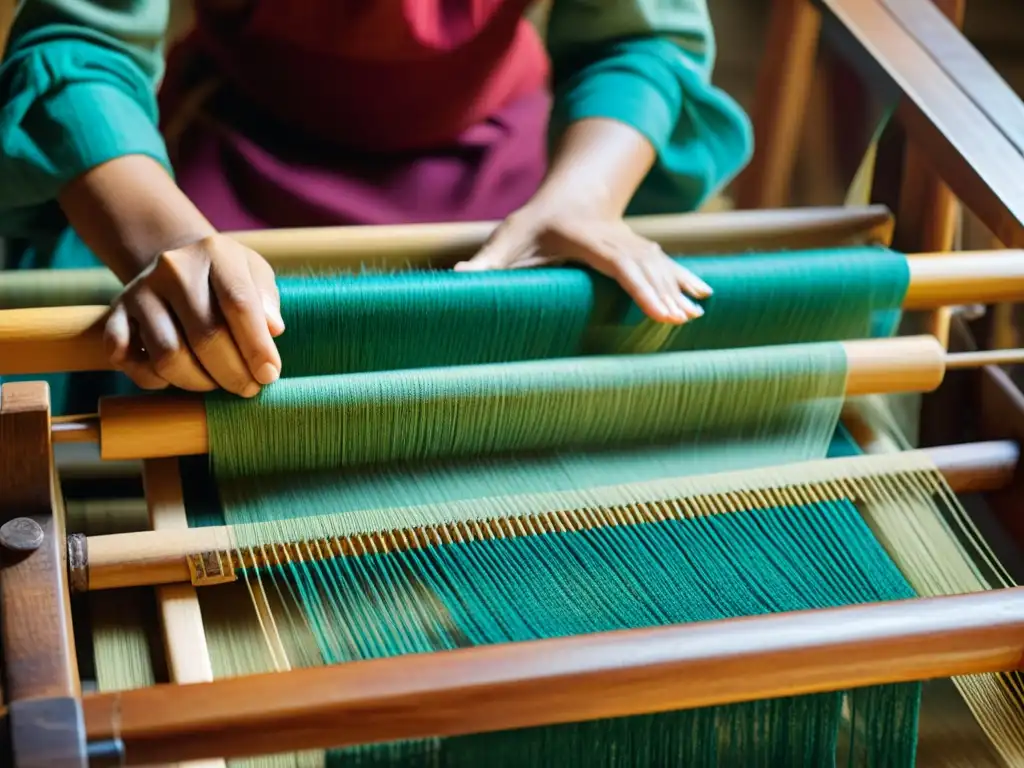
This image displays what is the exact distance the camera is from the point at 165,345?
60 centimetres

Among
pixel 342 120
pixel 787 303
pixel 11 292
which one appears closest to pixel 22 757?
pixel 11 292

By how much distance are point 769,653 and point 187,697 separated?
260 mm

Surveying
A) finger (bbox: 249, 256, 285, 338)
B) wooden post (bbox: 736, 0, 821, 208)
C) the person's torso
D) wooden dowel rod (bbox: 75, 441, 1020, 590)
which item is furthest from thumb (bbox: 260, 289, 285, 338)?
wooden post (bbox: 736, 0, 821, 208)

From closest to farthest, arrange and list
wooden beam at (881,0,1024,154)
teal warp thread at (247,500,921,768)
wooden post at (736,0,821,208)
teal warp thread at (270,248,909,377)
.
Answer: teal warp thread at (247,500,921,768) < teal warp thread at (270,248,909,377) < wooden beam at (881,0,1024,154) < wooden post at (736,0,821,208)

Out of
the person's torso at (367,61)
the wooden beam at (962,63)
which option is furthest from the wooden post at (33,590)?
the wooden beam at (962,63)

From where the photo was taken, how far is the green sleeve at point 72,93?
0.75 m

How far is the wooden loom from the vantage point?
0.44m

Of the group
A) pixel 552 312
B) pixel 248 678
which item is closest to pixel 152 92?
pixel 552 312

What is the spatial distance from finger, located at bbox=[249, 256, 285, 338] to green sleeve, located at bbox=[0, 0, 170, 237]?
18 centimetres

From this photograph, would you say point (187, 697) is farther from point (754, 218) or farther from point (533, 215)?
point (754, 218)

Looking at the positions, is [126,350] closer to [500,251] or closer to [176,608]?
[176,608]

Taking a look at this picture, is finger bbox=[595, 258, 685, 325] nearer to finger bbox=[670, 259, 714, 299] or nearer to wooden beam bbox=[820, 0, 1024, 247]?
finger bbox=[670, 259, 714, 299]

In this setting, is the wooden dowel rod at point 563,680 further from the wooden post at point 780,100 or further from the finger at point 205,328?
the wooden post at point 780,100

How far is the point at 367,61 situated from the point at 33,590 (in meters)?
0.54
